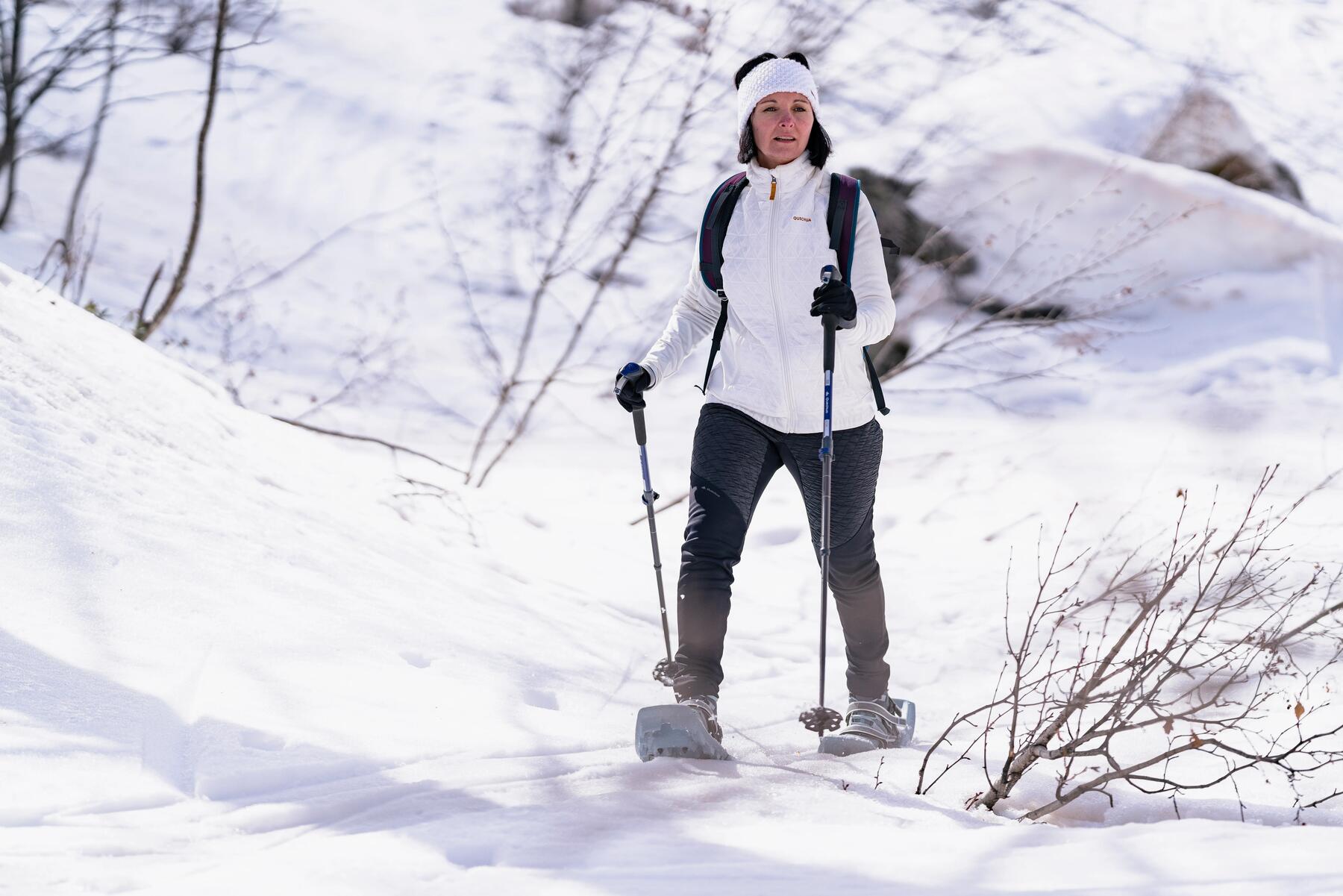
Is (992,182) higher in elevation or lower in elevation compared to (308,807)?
higher

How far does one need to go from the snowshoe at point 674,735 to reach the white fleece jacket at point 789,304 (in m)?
0.75

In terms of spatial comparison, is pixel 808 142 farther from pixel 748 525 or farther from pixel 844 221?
pixel 748 525

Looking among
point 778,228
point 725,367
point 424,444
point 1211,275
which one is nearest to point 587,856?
point 725,367

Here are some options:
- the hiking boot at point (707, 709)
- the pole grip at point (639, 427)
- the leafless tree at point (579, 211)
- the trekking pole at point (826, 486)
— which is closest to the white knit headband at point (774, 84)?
the trekking pole at point (826, 486)

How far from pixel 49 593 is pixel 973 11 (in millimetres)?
9344

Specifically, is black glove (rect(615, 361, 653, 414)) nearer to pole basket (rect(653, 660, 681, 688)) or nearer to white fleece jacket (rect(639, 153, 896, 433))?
white fleece jacket (rect(639, 153, 896, 433))

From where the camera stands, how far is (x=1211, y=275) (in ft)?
25.3

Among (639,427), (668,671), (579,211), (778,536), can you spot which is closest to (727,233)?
(639,427)

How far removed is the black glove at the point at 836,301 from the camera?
2.57m

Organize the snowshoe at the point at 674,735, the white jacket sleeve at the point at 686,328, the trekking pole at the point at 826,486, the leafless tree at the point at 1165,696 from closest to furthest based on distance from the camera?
the leafless tree at the point at 1165,696, the snowshoe at the point at 674,735, the trekking pole at the point at 826,486, the white jacket sleeve at the point at 686,328

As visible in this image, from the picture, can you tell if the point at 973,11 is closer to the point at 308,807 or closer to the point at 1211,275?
the point at 1211,275

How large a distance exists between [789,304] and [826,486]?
46 centimetres

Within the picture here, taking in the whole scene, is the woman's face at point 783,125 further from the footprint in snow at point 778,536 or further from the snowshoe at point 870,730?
the footprint in snow at point 778,536

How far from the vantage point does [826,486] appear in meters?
2.68
